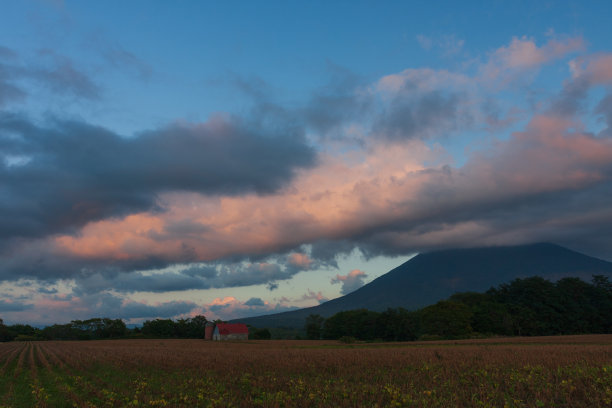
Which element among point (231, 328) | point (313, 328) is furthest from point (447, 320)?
point (231, 328)

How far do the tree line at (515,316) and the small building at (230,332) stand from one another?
3747 cm

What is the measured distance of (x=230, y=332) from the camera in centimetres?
13162

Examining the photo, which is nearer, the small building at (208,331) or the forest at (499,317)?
the forest at (499,317)

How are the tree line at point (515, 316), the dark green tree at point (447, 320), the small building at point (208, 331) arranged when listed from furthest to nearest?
the small building at point (208, 331), the tree line at point (515, 316), the dark green tree at point (447, 320)

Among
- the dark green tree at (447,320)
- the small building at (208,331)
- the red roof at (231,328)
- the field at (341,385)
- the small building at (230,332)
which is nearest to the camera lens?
the field at (341,385)

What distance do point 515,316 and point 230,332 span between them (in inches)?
3407

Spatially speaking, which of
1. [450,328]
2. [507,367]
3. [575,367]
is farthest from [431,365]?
[450,328]

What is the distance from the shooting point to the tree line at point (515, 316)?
99062mm

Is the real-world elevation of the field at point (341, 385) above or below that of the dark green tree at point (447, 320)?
above

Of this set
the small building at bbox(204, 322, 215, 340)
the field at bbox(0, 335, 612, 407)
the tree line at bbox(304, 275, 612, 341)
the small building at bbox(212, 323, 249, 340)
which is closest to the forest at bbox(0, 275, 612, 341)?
the tree line at bbox(304, 275, 612, 341)

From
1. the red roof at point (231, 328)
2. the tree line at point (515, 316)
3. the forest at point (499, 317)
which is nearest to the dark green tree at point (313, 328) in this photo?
the forest at point (499, 317)

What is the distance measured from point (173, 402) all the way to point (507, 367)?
17.1m

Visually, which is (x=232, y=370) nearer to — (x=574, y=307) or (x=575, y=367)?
(x=575, y=367)

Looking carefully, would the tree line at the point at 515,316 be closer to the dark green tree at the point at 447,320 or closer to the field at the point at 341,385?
the dark green tree at the point at 447,320
